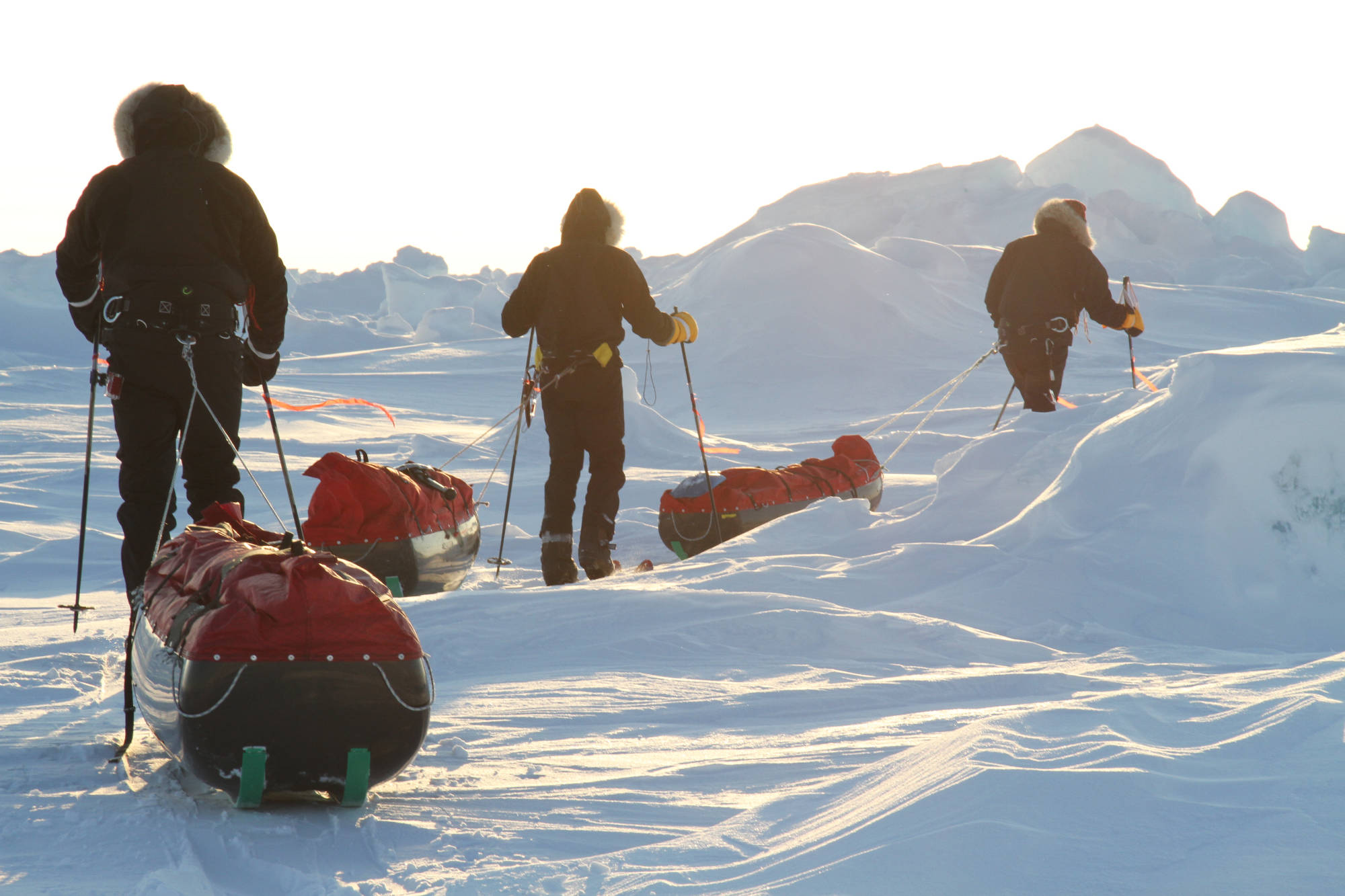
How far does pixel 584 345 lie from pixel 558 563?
963mm

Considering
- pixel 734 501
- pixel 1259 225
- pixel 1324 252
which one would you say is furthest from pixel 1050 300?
pixel 1259 225

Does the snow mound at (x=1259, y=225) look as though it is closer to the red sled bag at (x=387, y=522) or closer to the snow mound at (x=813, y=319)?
the snow mound at (x=813, y=319)

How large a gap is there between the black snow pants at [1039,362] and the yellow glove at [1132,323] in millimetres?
330

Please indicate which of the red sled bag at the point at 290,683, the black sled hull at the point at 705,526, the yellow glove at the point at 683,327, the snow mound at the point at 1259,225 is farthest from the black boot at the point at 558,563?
the snow mound at the point at 1259,225

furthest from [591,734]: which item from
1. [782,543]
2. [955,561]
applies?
[782,543]

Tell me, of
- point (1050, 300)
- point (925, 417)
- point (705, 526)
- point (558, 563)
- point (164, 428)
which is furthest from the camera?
point (925, 417)

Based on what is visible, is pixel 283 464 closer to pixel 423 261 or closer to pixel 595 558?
pixel 595 558

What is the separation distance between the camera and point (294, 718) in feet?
6.38

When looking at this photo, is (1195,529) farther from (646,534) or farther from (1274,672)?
(646,534)

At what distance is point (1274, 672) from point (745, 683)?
4.48ft

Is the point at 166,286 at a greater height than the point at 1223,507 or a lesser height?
greater

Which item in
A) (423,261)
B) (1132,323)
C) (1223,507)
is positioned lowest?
(1223,507)

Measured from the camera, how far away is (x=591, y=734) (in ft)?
8.91

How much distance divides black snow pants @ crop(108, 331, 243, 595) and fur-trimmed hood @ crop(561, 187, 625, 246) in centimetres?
199
